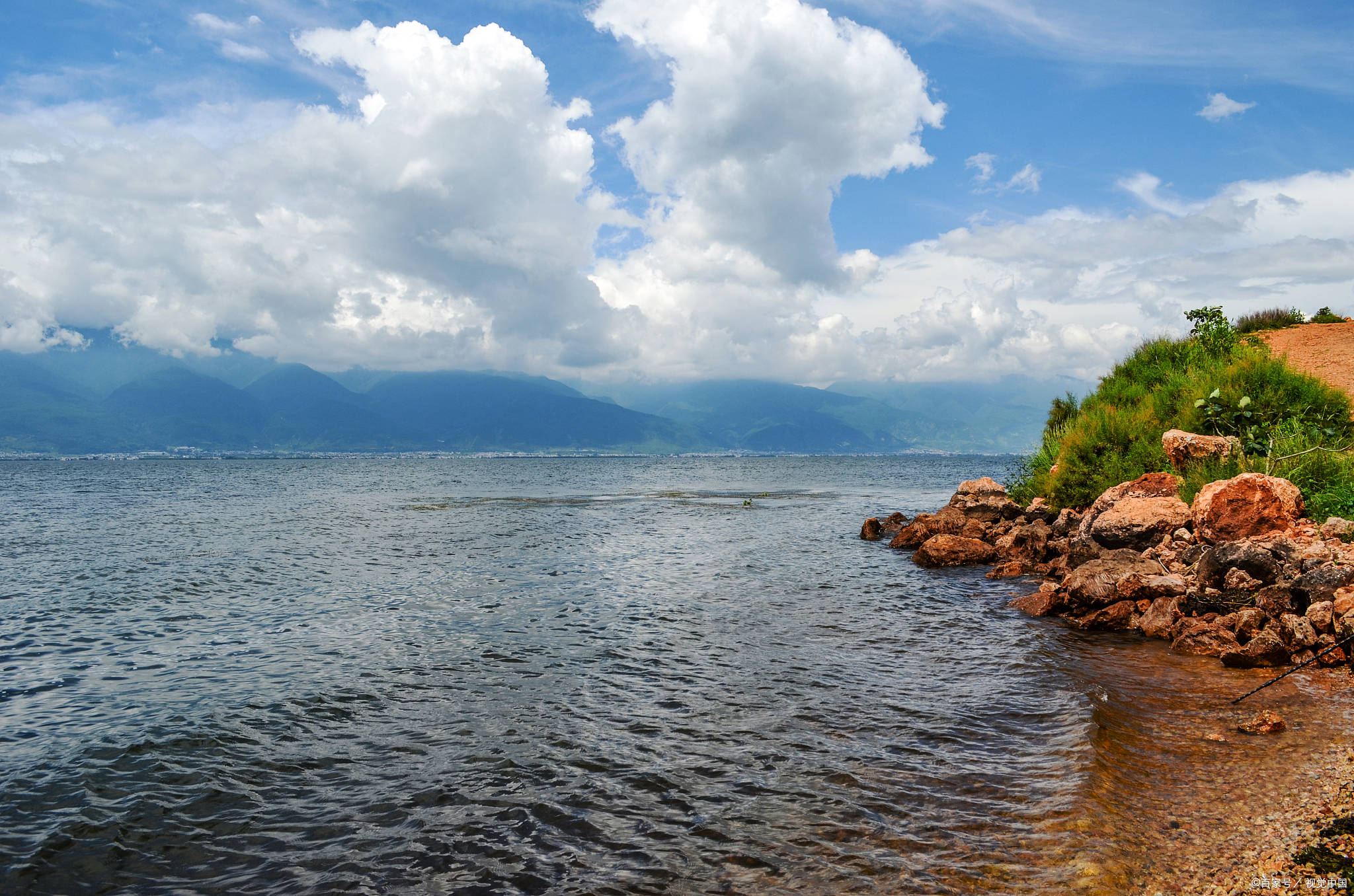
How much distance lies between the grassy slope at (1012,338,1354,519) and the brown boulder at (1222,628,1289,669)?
7.43 meters

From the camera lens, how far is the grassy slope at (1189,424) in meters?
19.8

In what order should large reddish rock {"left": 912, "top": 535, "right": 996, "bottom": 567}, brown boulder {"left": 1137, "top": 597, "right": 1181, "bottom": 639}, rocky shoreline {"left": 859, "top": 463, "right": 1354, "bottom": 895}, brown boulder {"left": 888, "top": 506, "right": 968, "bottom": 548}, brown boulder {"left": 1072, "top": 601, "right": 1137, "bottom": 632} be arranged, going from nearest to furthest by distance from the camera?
rocky shoreline {"left": 859, "top": 463, "right": 1354, "bottom": 895} → brown boulder {"left": 1137, "top": 597, "right": 1181, "bottom": 639} → brown boulder {"left": 1072, "top": 601, "right": 1137, "bottom": 632} → large reddish rock {"left": 912, "top": 535, "right": 996, "bottom": 567} → brown boulder {"left": 888, "top": 506, "right": 968, "bottom": 548}

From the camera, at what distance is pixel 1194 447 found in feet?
74.4

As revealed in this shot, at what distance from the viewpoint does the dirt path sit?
2753cm

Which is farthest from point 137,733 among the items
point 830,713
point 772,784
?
point 830,713

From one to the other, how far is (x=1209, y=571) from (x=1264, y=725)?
24.8ft

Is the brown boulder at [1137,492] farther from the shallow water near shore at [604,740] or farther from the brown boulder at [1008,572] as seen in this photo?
the shallow water near shore at [604,740]

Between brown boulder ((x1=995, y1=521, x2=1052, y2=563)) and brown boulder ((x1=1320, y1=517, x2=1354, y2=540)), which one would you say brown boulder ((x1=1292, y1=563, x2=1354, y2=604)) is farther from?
brown boulder ((x1=995, y1=521, x2=1052, y2=563))

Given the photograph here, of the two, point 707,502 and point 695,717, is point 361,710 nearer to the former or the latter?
point 695,717

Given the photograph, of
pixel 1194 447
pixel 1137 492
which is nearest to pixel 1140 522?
pixel 1137 492

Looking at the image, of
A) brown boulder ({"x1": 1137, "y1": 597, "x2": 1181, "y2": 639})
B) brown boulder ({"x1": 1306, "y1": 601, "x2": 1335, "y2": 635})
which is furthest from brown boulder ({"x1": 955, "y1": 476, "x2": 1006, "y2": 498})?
brown boulder ({"x1": 1306, "y1": 601, "x2": 1335, "y2": 635})

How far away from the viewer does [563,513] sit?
5509 centimetres

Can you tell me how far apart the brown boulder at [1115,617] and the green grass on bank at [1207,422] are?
597 cm

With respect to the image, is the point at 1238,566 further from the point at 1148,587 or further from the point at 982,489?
the point at 982,489
